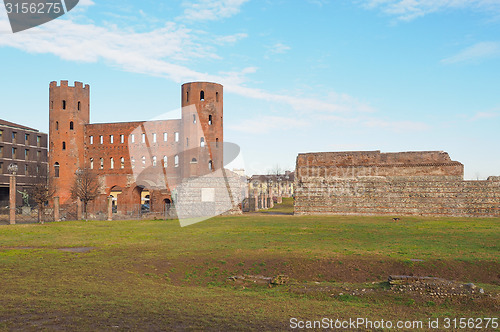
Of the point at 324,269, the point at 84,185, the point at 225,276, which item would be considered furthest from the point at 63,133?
the point at 324,269

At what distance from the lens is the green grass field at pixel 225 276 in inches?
382

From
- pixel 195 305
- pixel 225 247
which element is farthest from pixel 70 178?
pixel 195 305

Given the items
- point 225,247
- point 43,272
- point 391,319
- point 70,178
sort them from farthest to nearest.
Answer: point 70,178, point 225,247, point 43,272, point 391,319

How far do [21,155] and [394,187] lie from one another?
51.4m

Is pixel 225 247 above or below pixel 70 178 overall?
below

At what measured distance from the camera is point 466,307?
11.2m

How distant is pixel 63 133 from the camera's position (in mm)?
57531

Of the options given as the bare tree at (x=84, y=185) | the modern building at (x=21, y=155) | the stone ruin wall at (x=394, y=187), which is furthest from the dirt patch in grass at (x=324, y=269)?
the modern building at (x=21, y=155)

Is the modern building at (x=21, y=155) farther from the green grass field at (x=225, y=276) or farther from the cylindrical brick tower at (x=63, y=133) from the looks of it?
the green grass field at (x=225, y=276)

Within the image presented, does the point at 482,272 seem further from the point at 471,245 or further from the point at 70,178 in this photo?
the point at 70,178

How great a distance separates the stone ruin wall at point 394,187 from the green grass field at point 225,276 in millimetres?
17341

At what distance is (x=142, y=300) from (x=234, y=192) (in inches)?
1460

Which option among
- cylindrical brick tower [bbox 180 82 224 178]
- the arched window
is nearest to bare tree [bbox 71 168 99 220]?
the arched window

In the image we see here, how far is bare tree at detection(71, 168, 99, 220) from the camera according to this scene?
165ft
